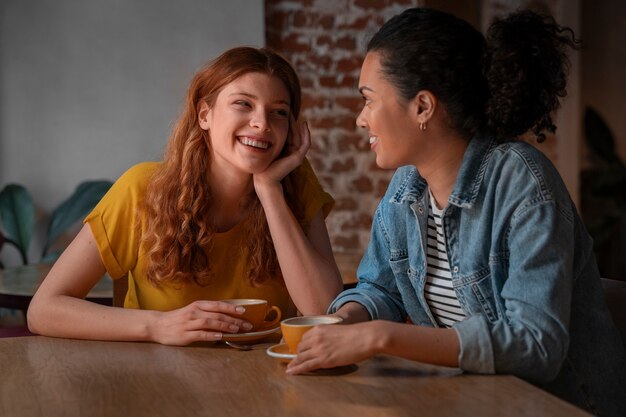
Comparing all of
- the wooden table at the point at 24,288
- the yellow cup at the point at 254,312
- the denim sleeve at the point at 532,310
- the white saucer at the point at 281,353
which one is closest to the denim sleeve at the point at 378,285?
the yellow cup at the point at 254,312

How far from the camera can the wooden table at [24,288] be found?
8.52 ft

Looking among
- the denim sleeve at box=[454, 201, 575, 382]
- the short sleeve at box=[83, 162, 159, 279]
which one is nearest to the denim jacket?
the denim sleeve at box=[454, 201, 575, 382]

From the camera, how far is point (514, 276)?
142cm

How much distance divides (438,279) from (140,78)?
3.01m

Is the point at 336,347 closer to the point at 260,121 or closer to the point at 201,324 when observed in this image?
the point at 201,324

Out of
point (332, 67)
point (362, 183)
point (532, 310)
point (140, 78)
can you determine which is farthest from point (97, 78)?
point (532, 310)

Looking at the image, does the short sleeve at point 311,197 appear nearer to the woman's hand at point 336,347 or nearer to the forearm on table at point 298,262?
the forearm on table at point 298,262

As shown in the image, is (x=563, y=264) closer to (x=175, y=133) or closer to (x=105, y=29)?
(x=175, y=133)

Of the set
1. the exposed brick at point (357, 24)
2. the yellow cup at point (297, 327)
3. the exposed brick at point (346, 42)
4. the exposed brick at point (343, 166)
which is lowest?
the exposed brick at point (343, 166)

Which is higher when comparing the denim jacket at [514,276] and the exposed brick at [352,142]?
the denim jacket at [514,276]

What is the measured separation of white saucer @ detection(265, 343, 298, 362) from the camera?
1448 mm

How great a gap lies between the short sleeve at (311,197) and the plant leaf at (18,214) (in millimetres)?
2446

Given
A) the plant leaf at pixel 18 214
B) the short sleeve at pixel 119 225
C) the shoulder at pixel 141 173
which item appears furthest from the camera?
the plant leaf at pixel 18 214

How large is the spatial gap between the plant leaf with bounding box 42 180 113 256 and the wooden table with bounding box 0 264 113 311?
1025mm
